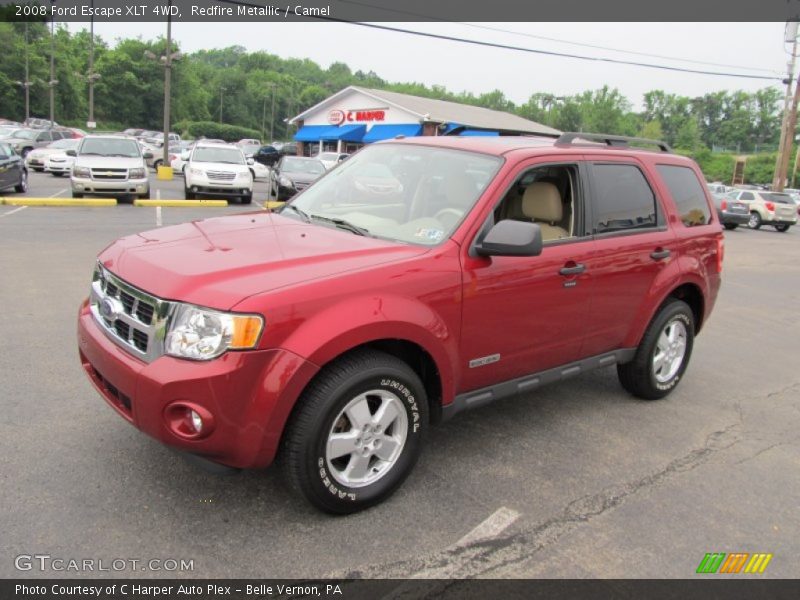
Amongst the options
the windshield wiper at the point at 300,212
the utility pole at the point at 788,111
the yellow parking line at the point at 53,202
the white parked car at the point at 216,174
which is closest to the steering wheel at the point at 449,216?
the windshield wiper at the point at 300,212

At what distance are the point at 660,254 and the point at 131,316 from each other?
3.51 m

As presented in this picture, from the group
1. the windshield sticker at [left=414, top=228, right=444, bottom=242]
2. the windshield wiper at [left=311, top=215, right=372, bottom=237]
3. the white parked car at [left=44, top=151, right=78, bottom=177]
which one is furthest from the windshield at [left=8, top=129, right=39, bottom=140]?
the windshield sticker at [left=414, top=228, right=444, bottom=242]

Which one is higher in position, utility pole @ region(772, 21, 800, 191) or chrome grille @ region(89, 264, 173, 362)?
utility pole @ region(772, 21, 800, 191)

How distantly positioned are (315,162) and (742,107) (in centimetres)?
12638

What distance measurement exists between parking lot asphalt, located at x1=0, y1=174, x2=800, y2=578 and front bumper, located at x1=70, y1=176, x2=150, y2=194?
1168 centimetres

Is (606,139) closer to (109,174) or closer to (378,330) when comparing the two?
(378,330)

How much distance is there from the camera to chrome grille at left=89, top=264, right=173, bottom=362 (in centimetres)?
283

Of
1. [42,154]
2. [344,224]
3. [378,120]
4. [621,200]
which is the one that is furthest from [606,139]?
[378,120]

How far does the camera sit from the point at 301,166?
20.5 metres

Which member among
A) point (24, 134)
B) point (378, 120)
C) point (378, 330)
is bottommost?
point (378, 330)

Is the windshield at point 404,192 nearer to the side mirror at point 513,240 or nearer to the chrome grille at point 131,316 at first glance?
the side mirror at point 513,240

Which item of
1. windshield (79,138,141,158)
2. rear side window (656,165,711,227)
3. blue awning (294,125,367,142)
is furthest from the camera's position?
blue awning (294,125,367,142)

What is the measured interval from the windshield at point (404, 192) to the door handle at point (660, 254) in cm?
149

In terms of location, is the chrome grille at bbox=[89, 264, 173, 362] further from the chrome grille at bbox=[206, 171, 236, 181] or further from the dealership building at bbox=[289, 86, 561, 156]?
the dealership building at bbox=[289, 86, 561, 156]
